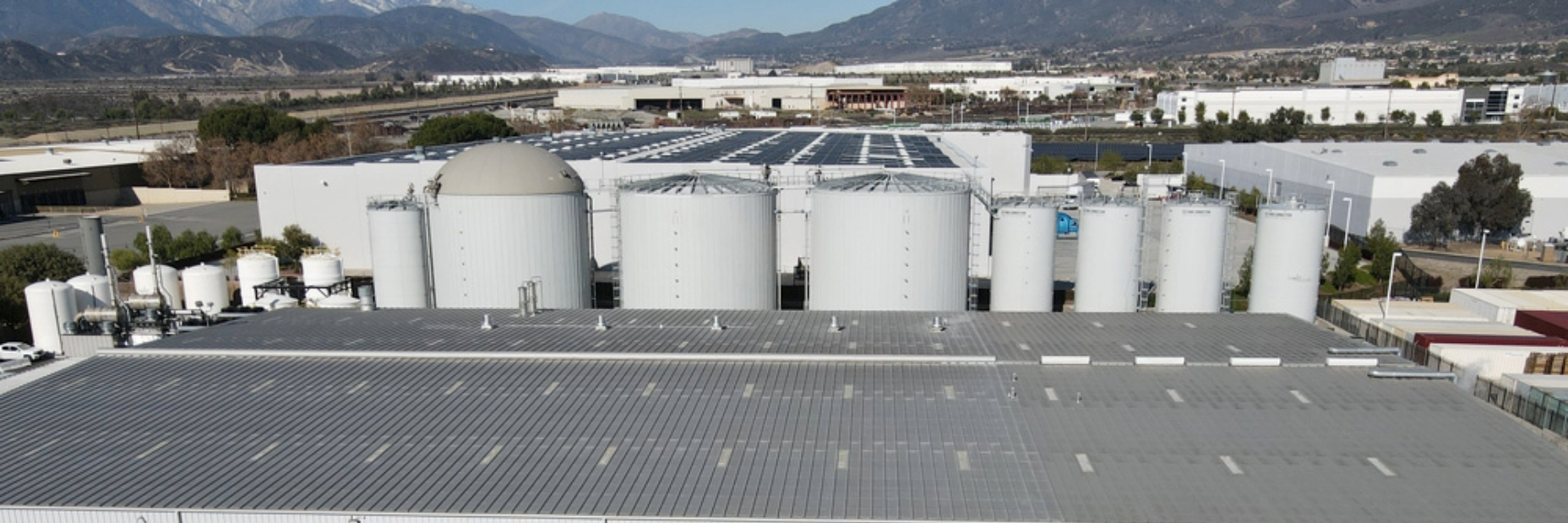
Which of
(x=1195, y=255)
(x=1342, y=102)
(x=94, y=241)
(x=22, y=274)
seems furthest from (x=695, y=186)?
(x=1342, y=102)

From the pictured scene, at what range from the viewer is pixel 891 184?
79.7ft

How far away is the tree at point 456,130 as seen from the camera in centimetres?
6900

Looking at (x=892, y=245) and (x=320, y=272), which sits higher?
(x=892, y=245)

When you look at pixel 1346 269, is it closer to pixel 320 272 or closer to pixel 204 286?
pixel 320 272

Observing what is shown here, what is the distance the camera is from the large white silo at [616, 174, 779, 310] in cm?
2361

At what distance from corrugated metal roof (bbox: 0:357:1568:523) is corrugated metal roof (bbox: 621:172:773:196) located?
6.81m

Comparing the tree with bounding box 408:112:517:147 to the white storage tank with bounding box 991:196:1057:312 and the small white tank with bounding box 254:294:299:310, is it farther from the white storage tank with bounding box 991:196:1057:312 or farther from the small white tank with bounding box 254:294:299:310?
the white storage tank with bounding box 991:196:1057:312

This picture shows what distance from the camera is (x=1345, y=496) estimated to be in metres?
13.0

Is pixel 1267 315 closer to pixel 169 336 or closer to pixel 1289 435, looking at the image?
pixel 1289 435

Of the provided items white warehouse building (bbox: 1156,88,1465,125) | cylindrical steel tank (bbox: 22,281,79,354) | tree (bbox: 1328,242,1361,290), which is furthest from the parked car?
white warehouse building (bbox: 1156,88,1465,125)

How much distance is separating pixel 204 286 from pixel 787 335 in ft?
71.7

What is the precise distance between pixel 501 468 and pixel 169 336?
12374 mm

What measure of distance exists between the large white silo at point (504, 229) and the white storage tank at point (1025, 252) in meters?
11.9

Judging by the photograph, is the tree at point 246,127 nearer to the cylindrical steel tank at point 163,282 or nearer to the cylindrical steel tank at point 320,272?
the cylindrical steel tank at point 163,282
